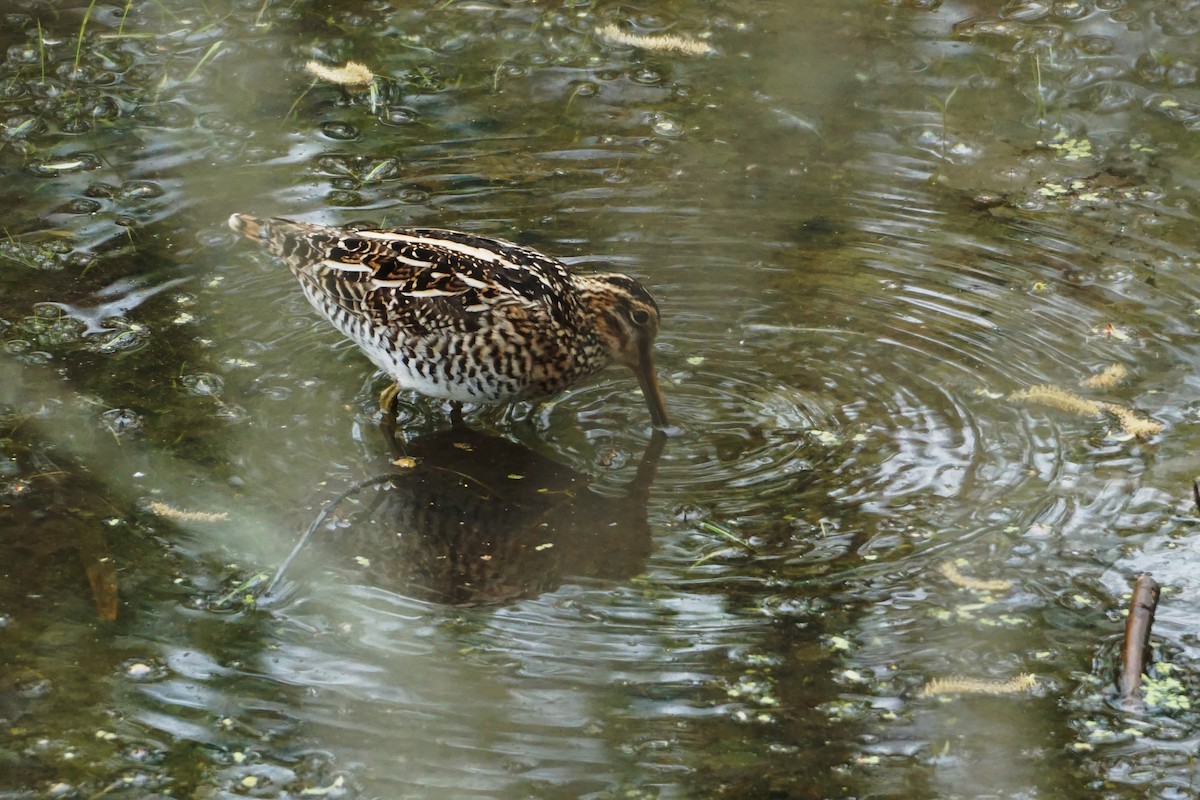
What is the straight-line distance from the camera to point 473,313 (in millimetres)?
6199

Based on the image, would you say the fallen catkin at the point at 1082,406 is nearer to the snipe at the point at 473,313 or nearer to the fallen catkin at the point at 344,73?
the snipe at the point at 473,313

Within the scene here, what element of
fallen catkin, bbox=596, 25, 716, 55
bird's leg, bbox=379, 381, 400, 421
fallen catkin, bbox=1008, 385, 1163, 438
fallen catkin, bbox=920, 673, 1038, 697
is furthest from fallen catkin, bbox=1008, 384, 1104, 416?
fallen catkin, bbox=596, 25, 716, 55

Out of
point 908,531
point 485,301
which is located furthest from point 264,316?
point 908,531

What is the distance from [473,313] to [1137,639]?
9.50 ft

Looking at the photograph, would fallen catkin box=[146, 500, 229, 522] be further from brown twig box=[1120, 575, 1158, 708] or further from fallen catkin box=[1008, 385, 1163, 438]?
fallen catkin box=[1008, 385, 1163, 438]

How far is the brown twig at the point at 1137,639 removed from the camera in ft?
15.6

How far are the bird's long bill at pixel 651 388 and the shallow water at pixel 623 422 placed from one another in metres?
0.10

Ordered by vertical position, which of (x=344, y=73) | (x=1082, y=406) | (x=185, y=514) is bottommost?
(x=185, y=514)

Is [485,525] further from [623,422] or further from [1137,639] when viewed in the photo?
[1137,639]

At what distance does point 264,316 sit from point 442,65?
2713 millimetres

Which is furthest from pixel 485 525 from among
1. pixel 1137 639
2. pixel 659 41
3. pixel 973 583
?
pixel 659 41

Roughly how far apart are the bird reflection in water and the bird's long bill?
8 cm

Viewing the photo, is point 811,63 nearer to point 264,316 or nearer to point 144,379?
point 264,316

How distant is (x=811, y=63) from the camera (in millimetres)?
9164
